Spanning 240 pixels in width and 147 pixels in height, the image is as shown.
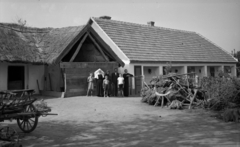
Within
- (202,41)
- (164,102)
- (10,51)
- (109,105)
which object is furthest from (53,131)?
(202,41)

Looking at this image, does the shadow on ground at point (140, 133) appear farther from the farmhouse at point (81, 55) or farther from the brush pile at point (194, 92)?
the farmhouse at point (81, 55)

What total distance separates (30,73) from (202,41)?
19.7 meters

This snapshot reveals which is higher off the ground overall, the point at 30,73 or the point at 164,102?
the point at 30,73

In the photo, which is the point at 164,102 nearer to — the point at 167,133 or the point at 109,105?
the point at 109,105

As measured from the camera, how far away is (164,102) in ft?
46.6

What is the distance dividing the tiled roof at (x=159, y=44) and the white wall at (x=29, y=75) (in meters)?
6.43

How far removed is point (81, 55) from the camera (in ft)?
66.8

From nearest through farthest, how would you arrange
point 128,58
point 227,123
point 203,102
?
point 227,123 < point 203,102 < point 128,58

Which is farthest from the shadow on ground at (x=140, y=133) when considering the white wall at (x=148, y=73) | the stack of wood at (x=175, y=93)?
the white wall at (x=148, y=73)

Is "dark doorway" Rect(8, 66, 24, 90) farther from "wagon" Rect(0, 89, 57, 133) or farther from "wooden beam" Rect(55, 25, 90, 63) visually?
"wagon" Rect(0, 89, 57, 133)

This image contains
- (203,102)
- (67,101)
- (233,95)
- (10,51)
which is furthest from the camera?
(10,51)

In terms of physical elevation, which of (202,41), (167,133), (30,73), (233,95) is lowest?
(167,133)

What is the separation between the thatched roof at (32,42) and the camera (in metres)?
17.0

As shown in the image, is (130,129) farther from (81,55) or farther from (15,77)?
(15,77)
